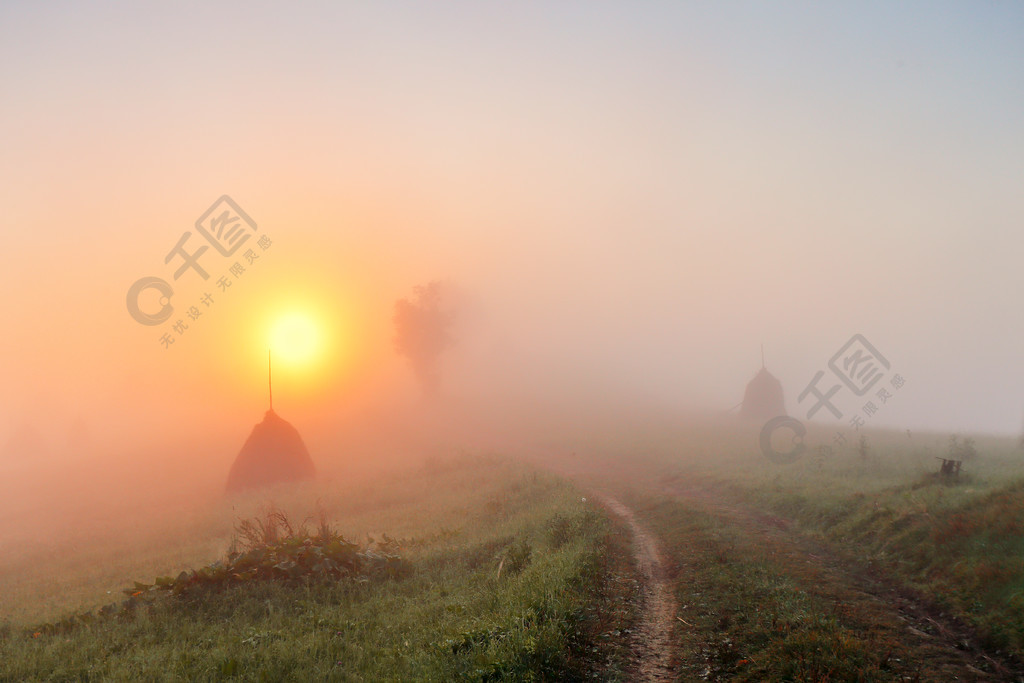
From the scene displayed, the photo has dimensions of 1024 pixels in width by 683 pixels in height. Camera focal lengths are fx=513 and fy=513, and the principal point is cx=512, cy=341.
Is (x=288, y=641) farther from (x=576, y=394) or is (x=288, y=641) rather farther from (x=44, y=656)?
(x=576, y=394)

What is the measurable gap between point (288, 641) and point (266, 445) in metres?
A: 27.1

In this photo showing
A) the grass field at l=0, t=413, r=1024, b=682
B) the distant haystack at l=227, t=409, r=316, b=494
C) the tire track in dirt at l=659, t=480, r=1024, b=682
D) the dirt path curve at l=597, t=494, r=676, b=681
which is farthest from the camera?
the distant haystack at l=227, t=409, r=316, b=494

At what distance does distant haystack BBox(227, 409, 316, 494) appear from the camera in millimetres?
32562

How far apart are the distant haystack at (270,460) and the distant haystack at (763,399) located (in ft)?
142

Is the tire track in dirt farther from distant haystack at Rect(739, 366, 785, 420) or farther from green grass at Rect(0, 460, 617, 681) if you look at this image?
distant haystack at Rect(739, 366, 785, 420)

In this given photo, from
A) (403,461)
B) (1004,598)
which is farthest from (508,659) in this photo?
(403,461)

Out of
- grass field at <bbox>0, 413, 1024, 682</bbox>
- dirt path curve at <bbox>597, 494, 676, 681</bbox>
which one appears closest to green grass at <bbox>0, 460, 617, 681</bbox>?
grass field at <bbox>0, 413, 1024, 682</bbox>

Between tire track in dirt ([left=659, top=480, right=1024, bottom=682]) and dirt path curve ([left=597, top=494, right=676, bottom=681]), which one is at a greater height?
dirt path curve ([left=597, top=494, right=676, bottom=681])

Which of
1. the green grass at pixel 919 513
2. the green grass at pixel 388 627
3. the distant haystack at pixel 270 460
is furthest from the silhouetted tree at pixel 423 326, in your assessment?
the green grass at pixel 388 627

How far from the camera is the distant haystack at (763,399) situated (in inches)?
2099

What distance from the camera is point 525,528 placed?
53.8 ft

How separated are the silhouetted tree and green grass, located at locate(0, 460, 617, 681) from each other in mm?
50502

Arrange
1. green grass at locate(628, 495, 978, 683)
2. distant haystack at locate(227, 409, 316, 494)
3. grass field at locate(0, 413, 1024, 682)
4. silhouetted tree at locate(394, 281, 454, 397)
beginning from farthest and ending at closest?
silhouetted tree at locate(394, 281, 454, 397)
distant haystack at locate(227, 409, 316, 494)
grass field at locate(0, 413, 1024, 682)
green grass at locate(628, 495, 978, 683)

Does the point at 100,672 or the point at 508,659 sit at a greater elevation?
the point at 508,659
